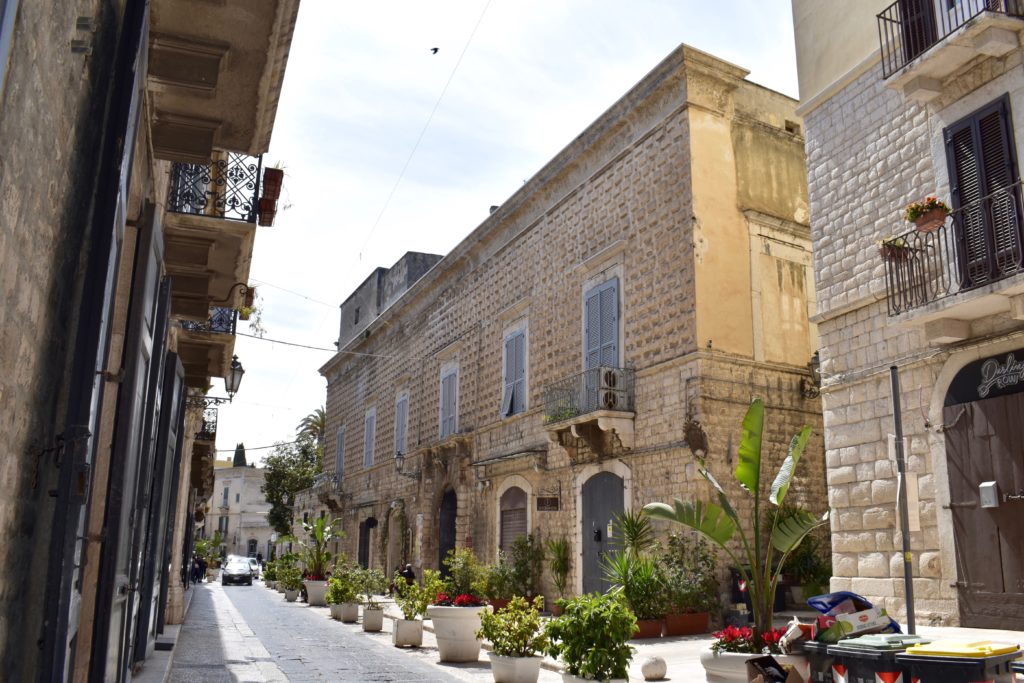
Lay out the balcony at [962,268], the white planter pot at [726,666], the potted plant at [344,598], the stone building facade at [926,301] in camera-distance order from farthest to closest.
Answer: the potted plant at [344,598], the stone building facade at [926,301], the balcony at [962,268], the white planter pot at [726,666]

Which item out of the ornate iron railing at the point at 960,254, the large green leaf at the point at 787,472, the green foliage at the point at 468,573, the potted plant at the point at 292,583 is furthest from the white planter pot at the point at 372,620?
the potted plant at the point at 292,583

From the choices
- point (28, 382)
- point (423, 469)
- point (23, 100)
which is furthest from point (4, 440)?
point (423, 469)

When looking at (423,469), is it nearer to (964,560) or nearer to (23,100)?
→ (964,560)

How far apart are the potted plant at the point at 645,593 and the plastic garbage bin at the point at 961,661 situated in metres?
7.24

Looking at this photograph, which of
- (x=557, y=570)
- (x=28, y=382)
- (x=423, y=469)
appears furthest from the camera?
(x=423, y=469)

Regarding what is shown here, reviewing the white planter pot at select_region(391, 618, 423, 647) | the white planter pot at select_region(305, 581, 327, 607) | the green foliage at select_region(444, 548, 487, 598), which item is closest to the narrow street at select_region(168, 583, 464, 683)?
the white planter pot at select_region(391, 618, 423, 647)

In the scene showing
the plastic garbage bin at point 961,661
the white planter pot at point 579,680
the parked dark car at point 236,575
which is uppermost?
the plastic garbage bin at point 961,661

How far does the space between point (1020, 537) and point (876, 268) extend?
3412mm

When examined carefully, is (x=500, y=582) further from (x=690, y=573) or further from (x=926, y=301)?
(x=926, y=301)

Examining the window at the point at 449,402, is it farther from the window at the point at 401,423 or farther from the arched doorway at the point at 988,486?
the arched doorway at the point at 988,486

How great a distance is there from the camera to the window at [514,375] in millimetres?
18281

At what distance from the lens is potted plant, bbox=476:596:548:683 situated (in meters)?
8.39

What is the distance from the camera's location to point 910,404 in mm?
9289

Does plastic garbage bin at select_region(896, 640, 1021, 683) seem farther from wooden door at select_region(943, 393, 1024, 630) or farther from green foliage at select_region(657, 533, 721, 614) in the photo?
green foliage at select_region(657, 533, 721, 614)
